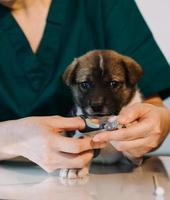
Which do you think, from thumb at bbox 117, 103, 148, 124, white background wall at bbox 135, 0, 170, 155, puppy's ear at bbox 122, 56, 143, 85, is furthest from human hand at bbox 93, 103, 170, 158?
white background wall at bbox 135, 0, 170, 155

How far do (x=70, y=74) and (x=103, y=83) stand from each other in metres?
0.08

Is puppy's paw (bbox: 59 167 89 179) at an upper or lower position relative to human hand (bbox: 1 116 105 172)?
lower

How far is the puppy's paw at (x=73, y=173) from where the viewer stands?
0.83m

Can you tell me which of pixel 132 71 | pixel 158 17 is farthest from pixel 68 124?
pixel 158 17

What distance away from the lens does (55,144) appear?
2.63 feet

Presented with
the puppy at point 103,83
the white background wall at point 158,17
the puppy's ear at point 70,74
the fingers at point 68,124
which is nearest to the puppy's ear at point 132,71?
the puppy at point 103,83

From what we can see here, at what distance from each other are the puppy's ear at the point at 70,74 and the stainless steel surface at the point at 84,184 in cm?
20

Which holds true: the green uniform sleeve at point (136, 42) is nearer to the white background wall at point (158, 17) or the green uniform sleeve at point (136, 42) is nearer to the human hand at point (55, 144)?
the white background wall at point (158, 17)

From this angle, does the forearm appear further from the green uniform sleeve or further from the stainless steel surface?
the green uniform sleeve

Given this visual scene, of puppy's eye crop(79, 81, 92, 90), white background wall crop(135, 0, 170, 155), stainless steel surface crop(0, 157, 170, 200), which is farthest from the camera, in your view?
white background wall crop(135, 0, 170, 155)

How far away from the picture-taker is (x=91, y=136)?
32.4 inches

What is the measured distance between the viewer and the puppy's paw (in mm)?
832

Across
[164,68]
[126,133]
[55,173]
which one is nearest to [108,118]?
[126,133]

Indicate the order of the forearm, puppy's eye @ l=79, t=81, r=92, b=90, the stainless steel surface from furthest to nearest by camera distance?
puppy's eye @ l=79, t=81, r=92, b=90 → the forearm → the stainless steel surface
